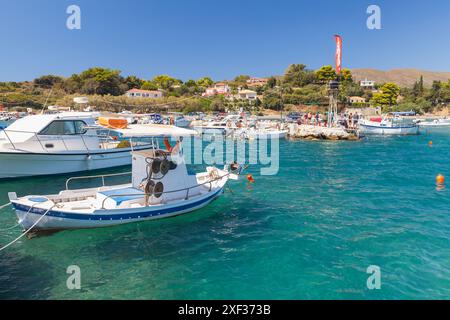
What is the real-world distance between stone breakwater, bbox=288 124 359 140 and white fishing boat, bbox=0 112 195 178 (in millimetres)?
32936

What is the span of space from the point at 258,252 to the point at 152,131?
7.12 m

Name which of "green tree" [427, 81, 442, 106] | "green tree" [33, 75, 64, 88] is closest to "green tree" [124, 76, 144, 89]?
"green tree" [33, 75, 64, 88]

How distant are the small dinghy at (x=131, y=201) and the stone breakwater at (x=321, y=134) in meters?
38.5

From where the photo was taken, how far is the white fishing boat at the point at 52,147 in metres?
21.6

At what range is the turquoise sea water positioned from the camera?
938cm

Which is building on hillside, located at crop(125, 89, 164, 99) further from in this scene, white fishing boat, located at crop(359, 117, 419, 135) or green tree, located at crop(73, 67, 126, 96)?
white fishing boat, located at crop(359, 117, 419, 135)

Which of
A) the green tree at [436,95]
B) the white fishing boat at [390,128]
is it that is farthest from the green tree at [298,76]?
the white fishing boat at [390,128]

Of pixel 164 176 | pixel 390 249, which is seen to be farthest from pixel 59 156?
pixel 390 249

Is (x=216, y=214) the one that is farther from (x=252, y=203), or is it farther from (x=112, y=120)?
(x=112, y=120)

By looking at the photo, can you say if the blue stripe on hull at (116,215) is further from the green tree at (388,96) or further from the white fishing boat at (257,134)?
the green tree at (388,96)

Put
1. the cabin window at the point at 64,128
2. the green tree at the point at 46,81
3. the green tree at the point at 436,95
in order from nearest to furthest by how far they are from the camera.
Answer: the cabin window at the point at 64,128
the green tree at the point at 436,95
the green tree at the point at 46,81

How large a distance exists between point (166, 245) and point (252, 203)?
640 cm

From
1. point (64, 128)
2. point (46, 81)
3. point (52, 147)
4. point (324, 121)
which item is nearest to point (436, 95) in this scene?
point (324, 121)

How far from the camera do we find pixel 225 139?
52000 millimetres
